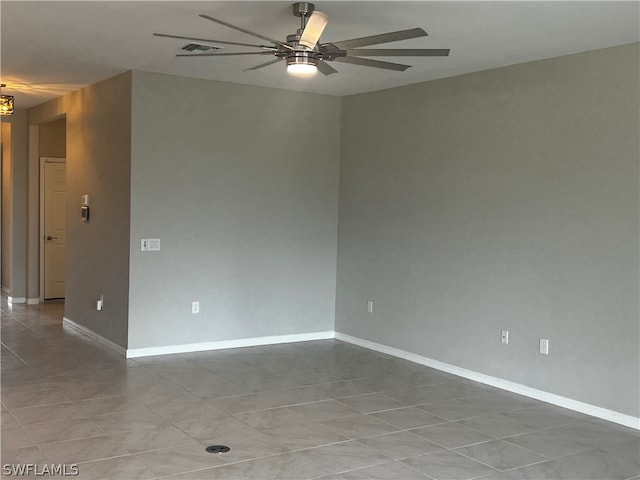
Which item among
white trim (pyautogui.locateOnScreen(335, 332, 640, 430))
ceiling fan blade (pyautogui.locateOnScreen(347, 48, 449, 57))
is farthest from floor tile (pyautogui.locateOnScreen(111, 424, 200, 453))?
white trim (pyautogui.locateOnScreen(335, 332, 640, 430))

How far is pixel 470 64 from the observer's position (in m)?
5.44

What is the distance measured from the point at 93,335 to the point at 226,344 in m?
1.43

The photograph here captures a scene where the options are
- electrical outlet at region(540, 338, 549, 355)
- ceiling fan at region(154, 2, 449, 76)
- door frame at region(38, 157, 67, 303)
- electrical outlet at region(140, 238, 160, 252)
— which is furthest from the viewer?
door frame at region(38, 157, 67, 303)

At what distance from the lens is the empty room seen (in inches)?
159

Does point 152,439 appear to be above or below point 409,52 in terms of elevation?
below

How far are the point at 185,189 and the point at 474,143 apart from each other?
2727mm

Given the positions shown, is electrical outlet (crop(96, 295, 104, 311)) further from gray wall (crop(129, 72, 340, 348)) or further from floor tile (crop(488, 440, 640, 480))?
floor tile (crop(488, 440, 640, 480))

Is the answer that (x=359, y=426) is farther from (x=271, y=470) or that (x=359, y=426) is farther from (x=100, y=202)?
(x=100, y=202)

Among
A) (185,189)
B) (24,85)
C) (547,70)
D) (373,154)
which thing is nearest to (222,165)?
(185,189)

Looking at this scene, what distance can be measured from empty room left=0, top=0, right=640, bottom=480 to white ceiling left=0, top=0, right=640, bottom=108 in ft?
0.11

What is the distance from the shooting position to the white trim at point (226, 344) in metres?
6.30

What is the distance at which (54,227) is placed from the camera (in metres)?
9.38

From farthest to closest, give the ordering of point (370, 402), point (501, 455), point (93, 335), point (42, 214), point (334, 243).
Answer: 1. point (42, 214)
2. point (334, 243)
3. point (93, 335)
4. point (370, 402)
5. point (501, 455)

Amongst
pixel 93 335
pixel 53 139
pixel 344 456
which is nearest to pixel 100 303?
pixel 93 335
